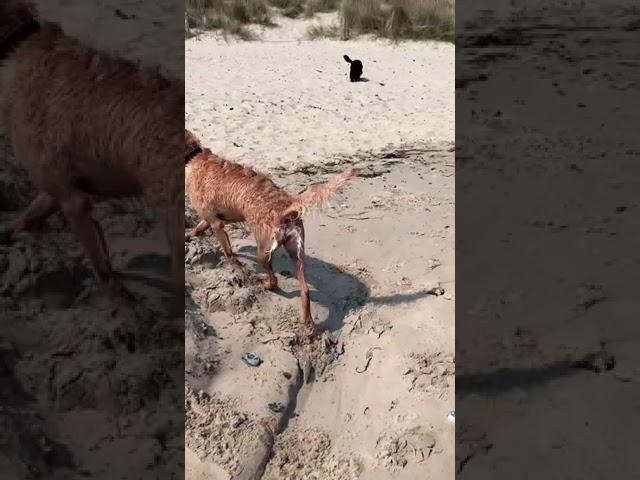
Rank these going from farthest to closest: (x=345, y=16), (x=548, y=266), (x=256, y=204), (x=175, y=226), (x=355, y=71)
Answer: (x=345, y=16), (x=355, y=71), (x=548, y=266), (x=256, y=204), (x=175, y=226)

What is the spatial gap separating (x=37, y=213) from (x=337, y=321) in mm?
2175

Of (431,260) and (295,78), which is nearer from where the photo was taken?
(431,260)

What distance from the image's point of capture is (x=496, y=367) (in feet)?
15.6

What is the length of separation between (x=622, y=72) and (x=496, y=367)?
7510 millimetres

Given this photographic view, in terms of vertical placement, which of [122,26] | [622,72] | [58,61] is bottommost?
[622,72]

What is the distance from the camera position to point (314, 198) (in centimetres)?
487

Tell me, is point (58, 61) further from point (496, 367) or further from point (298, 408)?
point (496, 367)

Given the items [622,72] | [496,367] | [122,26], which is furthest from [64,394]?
[622,72]

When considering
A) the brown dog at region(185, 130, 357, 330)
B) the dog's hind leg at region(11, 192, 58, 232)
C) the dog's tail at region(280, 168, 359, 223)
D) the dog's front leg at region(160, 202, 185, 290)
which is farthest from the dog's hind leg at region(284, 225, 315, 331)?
the dog's hind leg at region(11, 192, 58, 232)

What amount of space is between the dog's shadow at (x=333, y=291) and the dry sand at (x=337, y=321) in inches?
0.5

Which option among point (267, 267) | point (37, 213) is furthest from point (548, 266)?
point (37, 213)

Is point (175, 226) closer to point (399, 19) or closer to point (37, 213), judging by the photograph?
point (37, 213)

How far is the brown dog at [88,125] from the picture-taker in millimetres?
4117

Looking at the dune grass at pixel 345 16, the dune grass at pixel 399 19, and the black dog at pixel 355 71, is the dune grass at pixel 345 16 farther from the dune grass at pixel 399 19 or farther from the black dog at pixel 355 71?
the black dog at pixel 355 71
